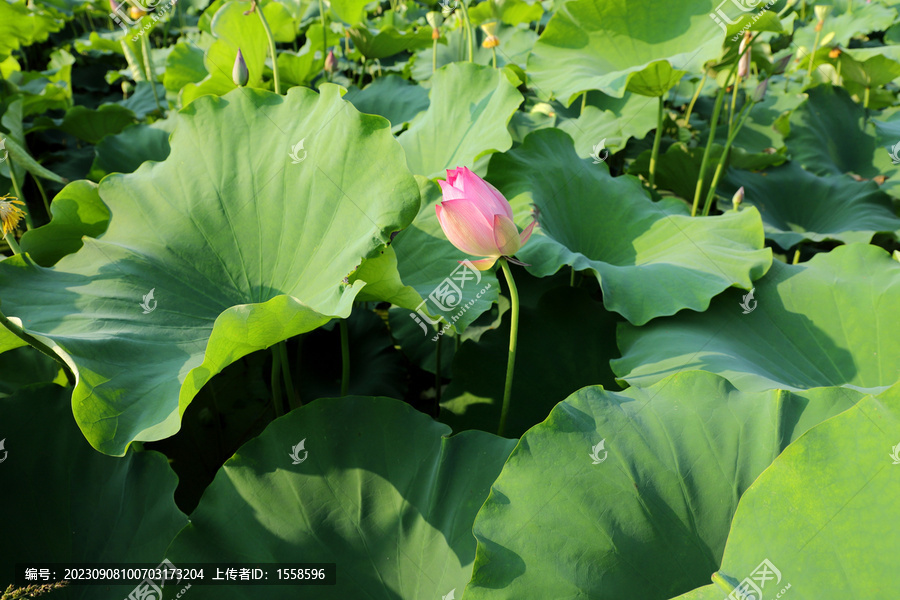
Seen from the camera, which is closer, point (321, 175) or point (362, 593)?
point (362, 593)

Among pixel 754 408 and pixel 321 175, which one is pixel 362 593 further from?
pixel 321 175

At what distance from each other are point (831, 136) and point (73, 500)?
2.71 m

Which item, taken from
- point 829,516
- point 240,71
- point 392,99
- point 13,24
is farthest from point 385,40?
point 829,516

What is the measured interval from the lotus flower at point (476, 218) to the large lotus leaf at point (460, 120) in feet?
1.40

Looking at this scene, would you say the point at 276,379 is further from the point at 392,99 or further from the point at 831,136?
the point at 831,136

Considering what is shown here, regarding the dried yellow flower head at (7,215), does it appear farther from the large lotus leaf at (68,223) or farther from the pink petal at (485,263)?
the pink petal at (485,263)

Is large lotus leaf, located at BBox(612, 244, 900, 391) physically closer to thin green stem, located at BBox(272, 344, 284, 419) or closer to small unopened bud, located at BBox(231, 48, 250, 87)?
thin green stem, located at BBox(272, 344, 284, 419)

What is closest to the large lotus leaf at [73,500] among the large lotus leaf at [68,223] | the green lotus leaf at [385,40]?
the large lotus leaf at [68,223]

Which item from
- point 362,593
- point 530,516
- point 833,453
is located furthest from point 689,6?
point 362,593

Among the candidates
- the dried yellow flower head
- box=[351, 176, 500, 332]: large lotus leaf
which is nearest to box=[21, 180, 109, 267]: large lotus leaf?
the dried yellow flower head

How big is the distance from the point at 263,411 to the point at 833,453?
3.88 ft

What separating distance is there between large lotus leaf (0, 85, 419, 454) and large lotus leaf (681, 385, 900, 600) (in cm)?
60

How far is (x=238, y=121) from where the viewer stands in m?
1.26

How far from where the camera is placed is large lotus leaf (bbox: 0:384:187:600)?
96 centimetres
